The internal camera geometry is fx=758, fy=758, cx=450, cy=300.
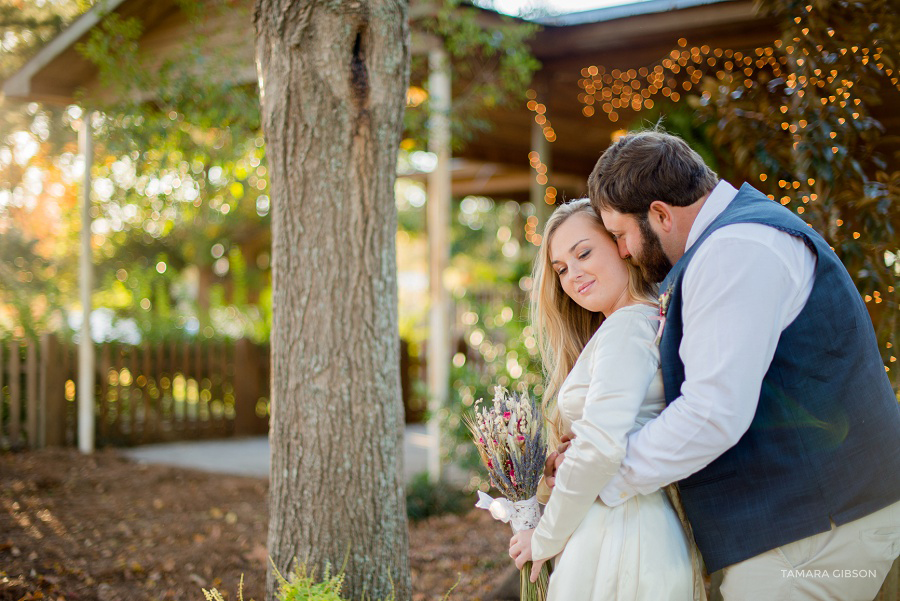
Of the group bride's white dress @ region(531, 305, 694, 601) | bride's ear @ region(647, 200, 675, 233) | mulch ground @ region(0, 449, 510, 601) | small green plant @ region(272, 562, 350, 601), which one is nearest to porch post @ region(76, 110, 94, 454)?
mulch ground @ region(0, 449, 510, 601)

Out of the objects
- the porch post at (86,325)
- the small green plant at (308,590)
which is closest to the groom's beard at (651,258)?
the small green plant at (308,590)

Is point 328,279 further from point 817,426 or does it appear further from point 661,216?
point 817,426

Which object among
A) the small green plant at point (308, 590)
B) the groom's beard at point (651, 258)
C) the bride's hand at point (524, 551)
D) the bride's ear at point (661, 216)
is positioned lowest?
the small green plant at point (308, 590)

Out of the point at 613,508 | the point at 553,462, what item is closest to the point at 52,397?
the point at 553,462

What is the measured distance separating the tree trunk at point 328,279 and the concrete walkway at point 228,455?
12.2ft

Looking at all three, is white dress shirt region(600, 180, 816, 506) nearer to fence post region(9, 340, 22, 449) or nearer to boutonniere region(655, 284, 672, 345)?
boutonniere region(655, 284, 672, 345)

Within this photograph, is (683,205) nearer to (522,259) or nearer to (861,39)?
(861,39)

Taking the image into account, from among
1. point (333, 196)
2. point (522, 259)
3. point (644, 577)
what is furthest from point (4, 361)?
point (644, 577)

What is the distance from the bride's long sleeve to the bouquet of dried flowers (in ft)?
0.66

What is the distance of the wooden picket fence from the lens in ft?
26.3

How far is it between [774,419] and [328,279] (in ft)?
5.71

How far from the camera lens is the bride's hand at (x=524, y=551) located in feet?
7.11

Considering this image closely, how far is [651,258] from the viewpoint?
6.98 feet

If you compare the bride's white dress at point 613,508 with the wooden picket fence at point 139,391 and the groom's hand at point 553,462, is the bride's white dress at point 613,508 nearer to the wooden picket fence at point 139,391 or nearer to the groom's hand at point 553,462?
the groom's hand at point 553,462
